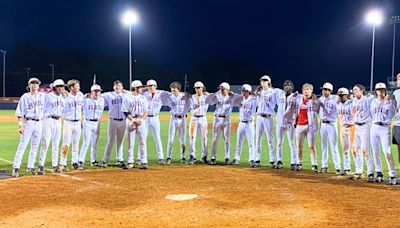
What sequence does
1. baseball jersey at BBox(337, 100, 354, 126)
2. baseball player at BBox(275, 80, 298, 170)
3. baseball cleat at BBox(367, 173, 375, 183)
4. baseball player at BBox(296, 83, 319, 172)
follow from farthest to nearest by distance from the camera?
baseball player at BBox(275, 80, 298, 170)
baseball player at BBox(296, 83, 319, 172)
baseball jersey at BBox(337, 100, 354, 126)
baseball cleat at BBox(367, 173, 375, 183)

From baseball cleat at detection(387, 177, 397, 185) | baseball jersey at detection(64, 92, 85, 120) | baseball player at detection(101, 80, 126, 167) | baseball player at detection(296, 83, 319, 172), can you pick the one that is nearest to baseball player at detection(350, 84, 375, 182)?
baseball cleat at detection(387, 177, 397, 185)

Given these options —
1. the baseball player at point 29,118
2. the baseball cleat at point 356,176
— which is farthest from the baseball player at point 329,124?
the baseball player at point 29,118

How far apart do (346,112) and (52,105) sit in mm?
6866

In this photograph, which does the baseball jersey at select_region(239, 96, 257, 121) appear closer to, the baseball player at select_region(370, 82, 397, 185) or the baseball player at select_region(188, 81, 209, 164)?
the baseball player at select_region(188, 81, 209, 164)

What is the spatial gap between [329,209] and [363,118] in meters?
3.40

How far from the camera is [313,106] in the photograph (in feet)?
36.0

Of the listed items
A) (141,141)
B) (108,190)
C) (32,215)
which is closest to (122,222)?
(32,215)

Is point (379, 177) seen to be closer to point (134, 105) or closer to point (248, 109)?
point (248, 109)

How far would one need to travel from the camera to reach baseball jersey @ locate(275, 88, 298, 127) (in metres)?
11.4

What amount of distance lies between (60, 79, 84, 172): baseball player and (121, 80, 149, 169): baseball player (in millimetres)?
1131

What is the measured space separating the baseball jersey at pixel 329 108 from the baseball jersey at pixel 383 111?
131 centimetres

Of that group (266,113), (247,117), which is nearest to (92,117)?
(247,117)

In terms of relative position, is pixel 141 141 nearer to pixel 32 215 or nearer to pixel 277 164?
pixel 277 164

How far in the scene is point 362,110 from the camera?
983 centimetres
